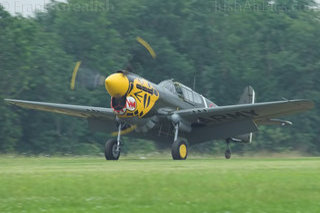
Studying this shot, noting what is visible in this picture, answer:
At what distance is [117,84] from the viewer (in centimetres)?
1988

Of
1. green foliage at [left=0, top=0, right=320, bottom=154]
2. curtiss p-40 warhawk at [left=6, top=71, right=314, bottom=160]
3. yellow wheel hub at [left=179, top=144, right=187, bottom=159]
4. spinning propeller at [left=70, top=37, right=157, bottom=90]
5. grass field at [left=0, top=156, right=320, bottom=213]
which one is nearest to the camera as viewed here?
grass field at [left=0, top=156, right=320, bottom=213]

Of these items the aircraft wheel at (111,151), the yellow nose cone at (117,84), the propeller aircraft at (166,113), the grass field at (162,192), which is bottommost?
the aircraft wheel at (111,151)

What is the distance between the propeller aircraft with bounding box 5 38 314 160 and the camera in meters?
20.5

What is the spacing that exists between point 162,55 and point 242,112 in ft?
87.6

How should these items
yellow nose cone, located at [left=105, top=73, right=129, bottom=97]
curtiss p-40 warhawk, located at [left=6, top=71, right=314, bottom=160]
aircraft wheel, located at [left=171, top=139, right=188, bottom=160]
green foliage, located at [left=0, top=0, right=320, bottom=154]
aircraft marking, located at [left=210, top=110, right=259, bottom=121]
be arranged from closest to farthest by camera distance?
yellow nose cone, located at [left=105, top=73, right=129, bottom=97] → curtiss p-40 warhawk, located at [left=6, top=71, right=314, bottom=160] → aircraft wheel, located at [left=171, top=139, right=188, bottom=160] → aircraft marking, located at [left=210, top=110, right=259, bottom=121] → green foliage, located at [left=0, top=0, right=320, bottom=154]

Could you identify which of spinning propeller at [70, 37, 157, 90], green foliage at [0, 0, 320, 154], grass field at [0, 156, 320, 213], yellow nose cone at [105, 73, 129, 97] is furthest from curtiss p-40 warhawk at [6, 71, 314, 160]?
green foliage at [0, 0, 320, 154]

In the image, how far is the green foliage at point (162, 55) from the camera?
136 ft

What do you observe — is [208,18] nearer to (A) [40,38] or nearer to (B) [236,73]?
(B) [236,73]

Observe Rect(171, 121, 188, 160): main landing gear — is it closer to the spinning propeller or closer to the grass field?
the spinning propeller

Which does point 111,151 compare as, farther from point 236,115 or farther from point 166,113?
point 236,115

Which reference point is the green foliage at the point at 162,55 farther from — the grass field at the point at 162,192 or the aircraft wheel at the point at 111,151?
the grass field at the point at 162,192

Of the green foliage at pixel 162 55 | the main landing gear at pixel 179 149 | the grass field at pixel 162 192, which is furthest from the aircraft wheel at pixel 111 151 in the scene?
the green foliage at pixel 162 55

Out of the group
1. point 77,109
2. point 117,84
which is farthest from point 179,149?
point 77,109

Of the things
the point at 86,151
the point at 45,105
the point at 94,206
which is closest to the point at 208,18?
the point at 86,151
